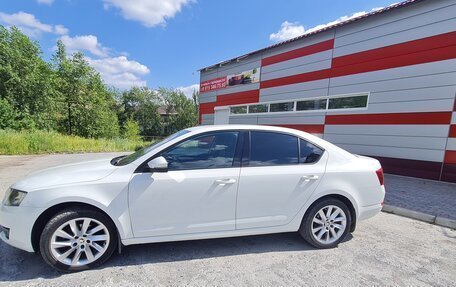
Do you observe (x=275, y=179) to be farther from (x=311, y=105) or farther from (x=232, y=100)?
(x=232, y=100)

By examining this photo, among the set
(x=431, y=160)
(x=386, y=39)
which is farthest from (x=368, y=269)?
(x=386, y=39)

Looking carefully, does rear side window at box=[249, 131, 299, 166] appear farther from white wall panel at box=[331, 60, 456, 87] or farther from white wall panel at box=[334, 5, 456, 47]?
white wall panel at box=[334, 5, 456, 47]

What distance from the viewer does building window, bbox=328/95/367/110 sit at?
8.29m

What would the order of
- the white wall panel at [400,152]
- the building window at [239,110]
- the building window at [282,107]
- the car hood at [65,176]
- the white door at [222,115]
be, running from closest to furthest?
the car hood at [65,176] < the white wall panel at [400,152] < the building window at [282,107] < the building window at [239,110] < the white door at [222,115]

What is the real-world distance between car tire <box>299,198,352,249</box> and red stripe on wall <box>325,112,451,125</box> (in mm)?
5729

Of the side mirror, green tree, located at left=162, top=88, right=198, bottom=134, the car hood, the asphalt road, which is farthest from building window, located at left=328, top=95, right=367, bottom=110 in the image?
green tree, located at left=162, top=88, right=198, bottom=134

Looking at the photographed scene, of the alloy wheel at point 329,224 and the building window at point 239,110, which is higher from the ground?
the building window at point 239,110

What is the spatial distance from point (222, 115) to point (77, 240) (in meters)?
13.0

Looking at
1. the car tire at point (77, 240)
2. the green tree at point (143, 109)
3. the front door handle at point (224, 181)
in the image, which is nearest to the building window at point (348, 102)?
the front door handle at point (224, 181)

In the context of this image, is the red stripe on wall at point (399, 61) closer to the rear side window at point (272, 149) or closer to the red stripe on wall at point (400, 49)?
the red stripe on wall at point (400, 49)

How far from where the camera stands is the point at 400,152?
24.0 feet

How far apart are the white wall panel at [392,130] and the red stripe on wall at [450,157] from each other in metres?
0.45

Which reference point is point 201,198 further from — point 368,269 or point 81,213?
point 368,269

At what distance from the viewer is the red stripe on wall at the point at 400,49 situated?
649 cm
